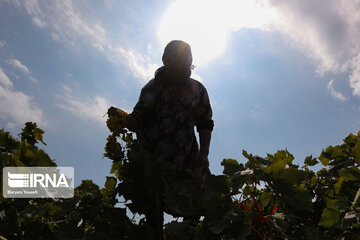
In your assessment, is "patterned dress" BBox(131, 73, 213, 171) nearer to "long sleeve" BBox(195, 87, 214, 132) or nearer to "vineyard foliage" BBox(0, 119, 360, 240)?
"long sleeve" BBox(195, 87, 214, 132)

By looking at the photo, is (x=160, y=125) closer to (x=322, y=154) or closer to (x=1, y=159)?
(x=322, y=154)

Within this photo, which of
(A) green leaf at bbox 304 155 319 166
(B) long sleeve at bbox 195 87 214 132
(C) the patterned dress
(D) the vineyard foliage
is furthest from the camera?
(B) long sleeve at bbox 195 87 214 132

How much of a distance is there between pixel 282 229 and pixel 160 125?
1.95 m

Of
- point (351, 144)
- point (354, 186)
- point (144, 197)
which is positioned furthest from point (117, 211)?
point (351, 144)

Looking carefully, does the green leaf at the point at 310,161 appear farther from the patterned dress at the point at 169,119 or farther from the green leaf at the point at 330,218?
the patterned dress at the point at 169,119

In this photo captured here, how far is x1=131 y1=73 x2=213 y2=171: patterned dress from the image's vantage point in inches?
104

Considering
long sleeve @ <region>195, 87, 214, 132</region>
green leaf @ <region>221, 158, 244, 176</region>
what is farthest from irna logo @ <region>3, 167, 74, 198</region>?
long sleeve @ <region>195, 87, 214, 132</region>

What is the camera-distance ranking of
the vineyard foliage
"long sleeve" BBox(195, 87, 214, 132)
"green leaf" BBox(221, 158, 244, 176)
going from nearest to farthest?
the vineyard foliage → "green leaf" BBox(221, 158, 244, 176) → "long sleeve" BBox(195, 87, 214, 132)

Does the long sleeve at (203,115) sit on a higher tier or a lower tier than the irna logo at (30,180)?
higher

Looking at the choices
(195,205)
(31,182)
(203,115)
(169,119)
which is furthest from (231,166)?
(203,115)

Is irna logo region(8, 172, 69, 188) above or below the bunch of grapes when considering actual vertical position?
below

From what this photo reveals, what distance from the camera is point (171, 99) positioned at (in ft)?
8.85

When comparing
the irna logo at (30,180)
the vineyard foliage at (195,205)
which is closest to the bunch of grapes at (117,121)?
the vineyard foliage at (195,205)

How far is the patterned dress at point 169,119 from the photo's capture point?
2.65 m
